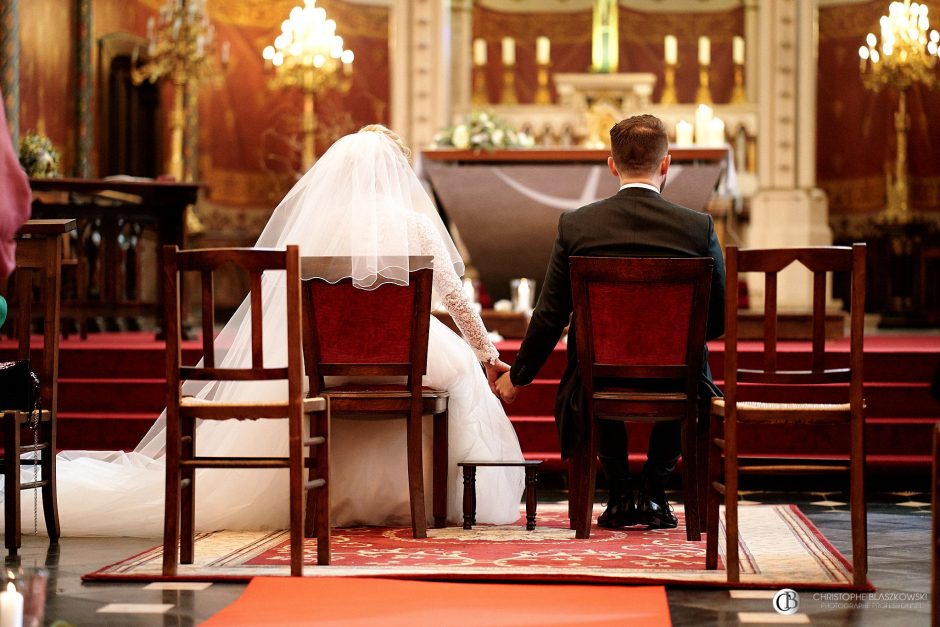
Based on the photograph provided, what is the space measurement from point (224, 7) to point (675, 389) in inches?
367

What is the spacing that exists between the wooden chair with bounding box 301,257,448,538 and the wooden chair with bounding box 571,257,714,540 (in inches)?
21.5

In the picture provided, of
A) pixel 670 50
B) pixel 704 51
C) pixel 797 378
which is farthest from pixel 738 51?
pixel 797 378

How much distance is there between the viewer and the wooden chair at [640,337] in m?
4.16

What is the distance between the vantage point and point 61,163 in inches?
412

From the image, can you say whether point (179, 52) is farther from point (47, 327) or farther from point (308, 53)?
point (47, 327)

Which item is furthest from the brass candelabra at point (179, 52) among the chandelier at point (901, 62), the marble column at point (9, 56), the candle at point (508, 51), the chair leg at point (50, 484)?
the chair leg at point (50, 484)

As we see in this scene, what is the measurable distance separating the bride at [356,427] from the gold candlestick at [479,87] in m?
8.18

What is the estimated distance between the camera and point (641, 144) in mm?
4395

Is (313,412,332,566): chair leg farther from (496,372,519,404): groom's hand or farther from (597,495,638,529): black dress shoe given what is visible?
(597,495,638,529): black dress shoe

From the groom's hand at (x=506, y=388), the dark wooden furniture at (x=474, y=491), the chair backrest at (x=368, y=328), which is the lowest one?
the dark wooden furniture at (x=474, y=491)

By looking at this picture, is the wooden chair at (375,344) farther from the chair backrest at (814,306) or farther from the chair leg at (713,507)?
the chair backrest at (814,306)

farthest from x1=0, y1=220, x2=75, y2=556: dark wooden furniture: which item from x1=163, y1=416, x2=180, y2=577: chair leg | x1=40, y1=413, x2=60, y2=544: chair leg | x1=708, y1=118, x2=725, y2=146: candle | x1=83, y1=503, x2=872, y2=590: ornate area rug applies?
x1=708, y1=118, x2=725, y2=146: candle

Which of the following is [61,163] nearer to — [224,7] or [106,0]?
[106,0]

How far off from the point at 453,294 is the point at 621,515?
98 cm
